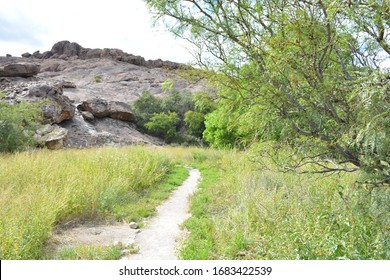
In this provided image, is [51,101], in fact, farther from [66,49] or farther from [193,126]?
[66,49]

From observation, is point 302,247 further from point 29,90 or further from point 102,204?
point 29,90

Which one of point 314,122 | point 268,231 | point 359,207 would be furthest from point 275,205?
point 314,122

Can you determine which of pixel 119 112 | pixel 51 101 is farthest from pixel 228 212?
pixel 119 112

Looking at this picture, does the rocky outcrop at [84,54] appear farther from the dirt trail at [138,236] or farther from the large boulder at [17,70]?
the dirt trail at [138,236]

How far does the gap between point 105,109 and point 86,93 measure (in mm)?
7686

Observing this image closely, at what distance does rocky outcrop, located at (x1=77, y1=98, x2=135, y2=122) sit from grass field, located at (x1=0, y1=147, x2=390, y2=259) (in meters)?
18.6

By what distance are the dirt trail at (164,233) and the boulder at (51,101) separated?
559 inches

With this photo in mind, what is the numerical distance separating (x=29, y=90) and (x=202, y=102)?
18.6m

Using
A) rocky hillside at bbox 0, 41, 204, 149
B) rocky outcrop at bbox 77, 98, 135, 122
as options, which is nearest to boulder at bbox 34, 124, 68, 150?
rocky hillside at bbox 0, 41, 204, 149

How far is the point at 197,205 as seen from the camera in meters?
6.61

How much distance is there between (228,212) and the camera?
17.2 feet

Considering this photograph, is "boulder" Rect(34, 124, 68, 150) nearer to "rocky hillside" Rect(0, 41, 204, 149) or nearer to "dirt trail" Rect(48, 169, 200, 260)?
"rocky hillside" Rect(0, 41, 204, 149)

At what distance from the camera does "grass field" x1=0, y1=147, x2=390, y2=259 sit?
308 cm

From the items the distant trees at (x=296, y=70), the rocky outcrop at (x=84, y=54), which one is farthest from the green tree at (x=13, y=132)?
the rocky outcrop at (x=84, y=54)
